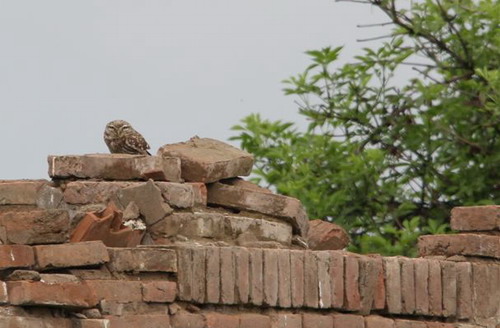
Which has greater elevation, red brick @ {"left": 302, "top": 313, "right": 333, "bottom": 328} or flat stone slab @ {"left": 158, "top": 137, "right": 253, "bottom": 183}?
flat stone slab @ {"left": 158, "top": 137, "right": 253, "bottom": 183}

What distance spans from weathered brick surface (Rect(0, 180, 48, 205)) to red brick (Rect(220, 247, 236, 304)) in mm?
1075

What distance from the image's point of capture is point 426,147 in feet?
48.3

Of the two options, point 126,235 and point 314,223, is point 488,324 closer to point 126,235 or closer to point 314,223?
point 314,223

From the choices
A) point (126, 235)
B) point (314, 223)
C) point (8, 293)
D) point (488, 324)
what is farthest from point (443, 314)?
point (8, 293)

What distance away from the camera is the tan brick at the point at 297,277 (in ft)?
25.1

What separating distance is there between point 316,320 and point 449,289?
41.4 inches

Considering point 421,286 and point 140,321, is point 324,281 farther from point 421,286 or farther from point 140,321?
point 140,321

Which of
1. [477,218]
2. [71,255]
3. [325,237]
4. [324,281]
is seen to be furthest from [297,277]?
[477,218]

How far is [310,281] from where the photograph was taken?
772 cm

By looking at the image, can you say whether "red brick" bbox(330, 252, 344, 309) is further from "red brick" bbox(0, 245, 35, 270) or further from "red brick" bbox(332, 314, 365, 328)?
"red brick" bbox(0, 245, 35, 270)

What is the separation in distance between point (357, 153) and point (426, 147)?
2.27 feet

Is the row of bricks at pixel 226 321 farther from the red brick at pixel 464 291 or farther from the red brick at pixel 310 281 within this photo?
the red brick at pixel 464 291

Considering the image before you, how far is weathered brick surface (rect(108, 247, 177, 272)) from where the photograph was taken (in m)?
7.12

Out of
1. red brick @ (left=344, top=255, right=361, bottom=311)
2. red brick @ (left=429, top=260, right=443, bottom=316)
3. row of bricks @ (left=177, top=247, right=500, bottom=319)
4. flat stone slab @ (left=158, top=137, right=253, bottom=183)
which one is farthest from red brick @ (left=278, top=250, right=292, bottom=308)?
red brick @ (left=429, top=260, right=443, bottom=316)
